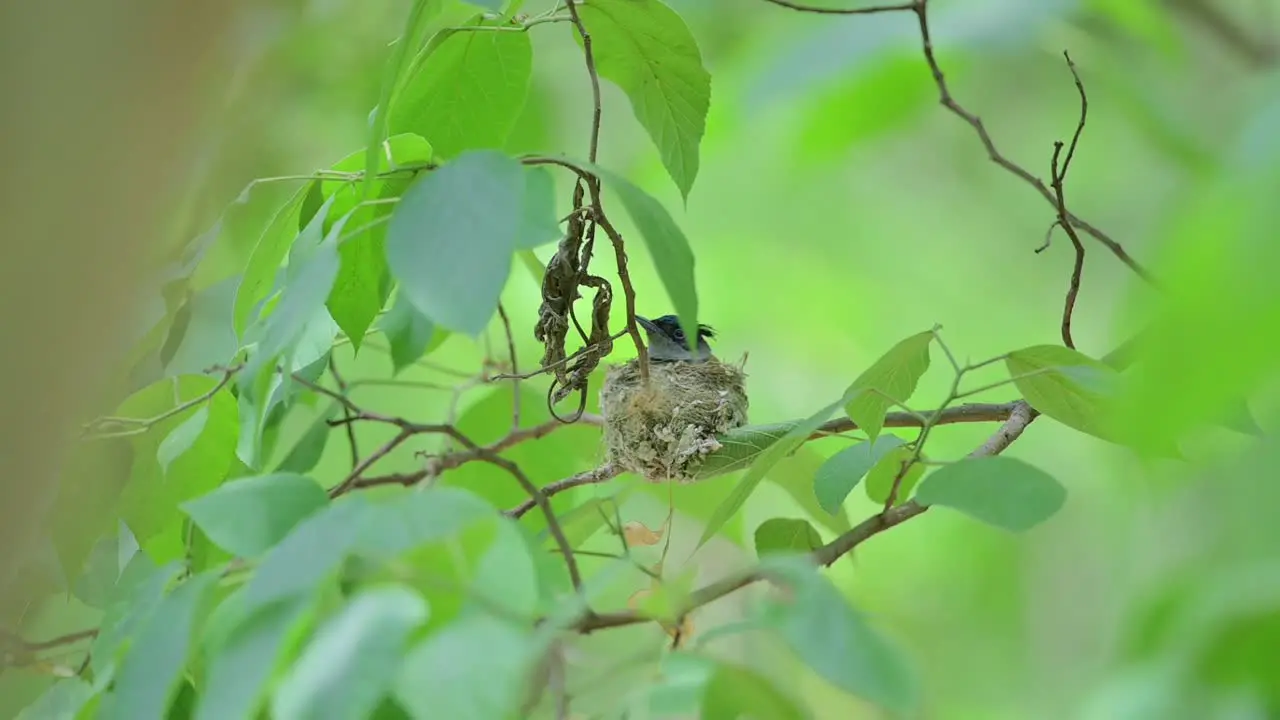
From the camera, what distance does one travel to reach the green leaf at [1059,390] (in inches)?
65.6

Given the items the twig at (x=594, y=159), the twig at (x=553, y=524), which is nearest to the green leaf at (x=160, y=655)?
the twig at (x=553, y=524)

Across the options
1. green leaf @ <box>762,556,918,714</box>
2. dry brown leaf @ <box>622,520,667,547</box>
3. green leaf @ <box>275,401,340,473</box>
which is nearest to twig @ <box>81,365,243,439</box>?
green leaf @ <box>275,401,340,473</box>

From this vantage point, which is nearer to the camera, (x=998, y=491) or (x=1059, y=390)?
(x=998, y=491)

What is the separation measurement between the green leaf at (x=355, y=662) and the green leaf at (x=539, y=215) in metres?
0.40

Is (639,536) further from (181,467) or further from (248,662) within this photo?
(248,662)

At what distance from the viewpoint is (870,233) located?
7293 mm

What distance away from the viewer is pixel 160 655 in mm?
1176

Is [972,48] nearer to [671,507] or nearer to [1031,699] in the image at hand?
[671,507]

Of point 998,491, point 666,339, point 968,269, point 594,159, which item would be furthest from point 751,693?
point 968,269

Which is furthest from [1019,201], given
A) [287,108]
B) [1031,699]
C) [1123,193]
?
[287,108]

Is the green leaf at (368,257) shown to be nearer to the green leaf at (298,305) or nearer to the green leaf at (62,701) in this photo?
the green leaf at (298,305)

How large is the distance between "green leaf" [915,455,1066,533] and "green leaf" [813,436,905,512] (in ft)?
1.08

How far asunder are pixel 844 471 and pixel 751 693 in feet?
2.18

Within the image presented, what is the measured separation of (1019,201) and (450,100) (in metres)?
6.26
